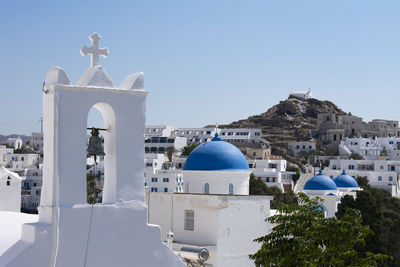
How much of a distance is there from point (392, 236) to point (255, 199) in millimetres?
19687

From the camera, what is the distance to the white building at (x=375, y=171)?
66206mm

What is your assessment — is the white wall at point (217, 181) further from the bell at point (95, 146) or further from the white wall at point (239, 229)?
the bell at point (95, 146)

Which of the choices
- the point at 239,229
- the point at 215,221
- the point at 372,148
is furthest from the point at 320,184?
the point at 372,148

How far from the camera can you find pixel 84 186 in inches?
284

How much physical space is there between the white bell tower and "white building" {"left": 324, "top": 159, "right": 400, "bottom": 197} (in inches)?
2328

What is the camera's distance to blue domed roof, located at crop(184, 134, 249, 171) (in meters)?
20.3

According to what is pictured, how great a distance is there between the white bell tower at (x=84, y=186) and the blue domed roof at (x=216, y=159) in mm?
12567

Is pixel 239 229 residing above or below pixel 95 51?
below

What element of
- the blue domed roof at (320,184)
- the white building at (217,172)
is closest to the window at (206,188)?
the white building at (217,172)

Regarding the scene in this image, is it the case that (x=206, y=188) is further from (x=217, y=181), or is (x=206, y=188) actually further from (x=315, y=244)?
(x=315, y=244)

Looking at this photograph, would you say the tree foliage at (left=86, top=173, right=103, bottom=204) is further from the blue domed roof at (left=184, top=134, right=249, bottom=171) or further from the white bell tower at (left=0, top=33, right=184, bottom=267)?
the blue domed roof at (left=184, top=134, right=249, bottom=171)

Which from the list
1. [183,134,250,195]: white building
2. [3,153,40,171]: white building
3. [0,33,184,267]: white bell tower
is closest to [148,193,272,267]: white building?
[183,134,250,195]: white building

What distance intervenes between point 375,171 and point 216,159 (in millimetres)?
53723

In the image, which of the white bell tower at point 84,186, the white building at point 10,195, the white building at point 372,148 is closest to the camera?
the white bell tower at point 84,186
